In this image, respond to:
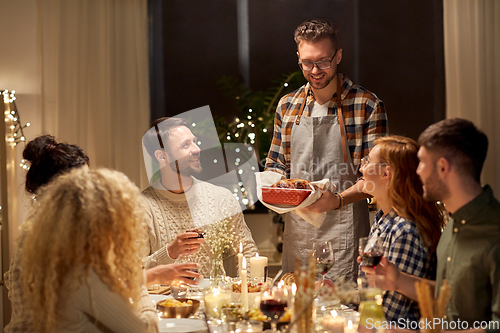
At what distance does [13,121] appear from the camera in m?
3.43

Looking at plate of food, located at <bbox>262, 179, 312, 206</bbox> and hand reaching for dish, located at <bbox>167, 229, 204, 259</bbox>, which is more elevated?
plate of food, located at <bbox>262, 179, 312, 206</bbox>

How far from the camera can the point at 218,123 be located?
411cm

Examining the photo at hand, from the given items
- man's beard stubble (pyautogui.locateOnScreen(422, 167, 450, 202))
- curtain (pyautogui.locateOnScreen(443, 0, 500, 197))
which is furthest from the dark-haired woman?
curtain (pyautogui.locateOnScreen(443, 0, 500, 197))

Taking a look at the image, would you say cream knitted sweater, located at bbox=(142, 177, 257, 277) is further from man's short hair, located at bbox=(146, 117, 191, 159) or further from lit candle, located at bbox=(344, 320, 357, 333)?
lit candle, located at bbox=(344, 320, 357, 333)

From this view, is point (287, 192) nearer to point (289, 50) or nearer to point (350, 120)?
point (350, 120)

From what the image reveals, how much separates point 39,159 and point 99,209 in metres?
0.80

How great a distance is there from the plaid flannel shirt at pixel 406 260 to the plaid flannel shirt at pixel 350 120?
84 centimetres

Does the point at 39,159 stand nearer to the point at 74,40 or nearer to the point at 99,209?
the point at 99,209

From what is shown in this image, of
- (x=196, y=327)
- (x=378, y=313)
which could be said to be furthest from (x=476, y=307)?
(x=196, y=327)

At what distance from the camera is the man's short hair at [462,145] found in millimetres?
1425

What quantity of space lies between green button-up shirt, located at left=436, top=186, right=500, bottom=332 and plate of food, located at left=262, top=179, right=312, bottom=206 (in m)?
0.86

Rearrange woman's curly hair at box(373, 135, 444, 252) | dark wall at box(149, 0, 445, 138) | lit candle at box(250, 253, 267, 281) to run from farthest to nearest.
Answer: dark wall at box(149, 0, 445, 138), lit candle at box(250, 253, 267, 281), woman's curly hair at box(373, 135, 444, 252)

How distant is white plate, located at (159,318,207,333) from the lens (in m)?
1.54

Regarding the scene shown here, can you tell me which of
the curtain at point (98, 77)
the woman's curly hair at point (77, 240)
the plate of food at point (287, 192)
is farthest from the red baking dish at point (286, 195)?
the curtain at point (98, 77)
